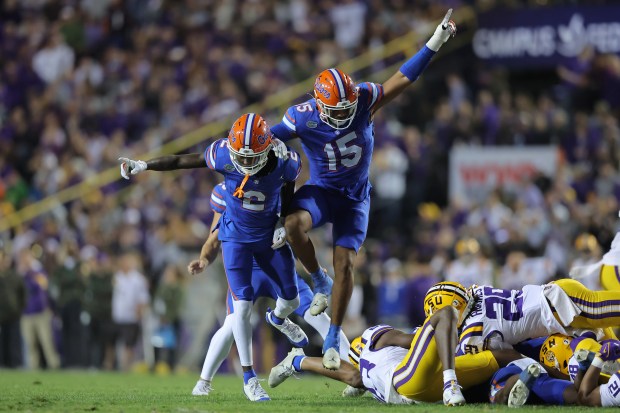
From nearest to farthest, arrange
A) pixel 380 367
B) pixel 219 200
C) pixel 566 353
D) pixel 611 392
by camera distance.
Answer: pixel 611 392 → pixel 566 353 → pixel 380 367 → pixel 219 200

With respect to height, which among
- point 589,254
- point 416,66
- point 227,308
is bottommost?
point 227,308

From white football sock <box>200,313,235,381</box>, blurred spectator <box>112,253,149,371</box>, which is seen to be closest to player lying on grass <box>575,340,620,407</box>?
white football sock <box>200,313,235,381</box>

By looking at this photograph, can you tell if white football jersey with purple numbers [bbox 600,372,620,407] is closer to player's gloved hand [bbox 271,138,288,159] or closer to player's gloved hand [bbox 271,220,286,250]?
player's gloved hand [bbox 271,220,286,250]

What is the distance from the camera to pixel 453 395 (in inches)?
319

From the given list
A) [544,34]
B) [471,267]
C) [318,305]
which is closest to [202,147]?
[544,34]

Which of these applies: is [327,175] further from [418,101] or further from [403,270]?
[418,101]

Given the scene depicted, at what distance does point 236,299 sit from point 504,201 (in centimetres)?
765

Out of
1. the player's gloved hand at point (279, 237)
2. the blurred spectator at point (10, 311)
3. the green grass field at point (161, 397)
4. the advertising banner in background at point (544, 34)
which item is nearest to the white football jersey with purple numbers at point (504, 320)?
the green grass field at point (161, 397)

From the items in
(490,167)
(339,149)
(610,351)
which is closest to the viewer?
(610,351)

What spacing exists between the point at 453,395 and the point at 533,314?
1.34 meters

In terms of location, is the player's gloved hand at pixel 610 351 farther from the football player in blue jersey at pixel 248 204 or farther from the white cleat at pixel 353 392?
the football player in blue jersey at pixel 248 204

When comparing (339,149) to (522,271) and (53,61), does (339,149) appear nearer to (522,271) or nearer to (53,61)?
(522,271)

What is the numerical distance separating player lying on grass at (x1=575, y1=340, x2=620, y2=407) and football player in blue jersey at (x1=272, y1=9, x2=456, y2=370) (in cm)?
213

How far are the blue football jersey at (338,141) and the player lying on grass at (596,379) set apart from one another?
2682mm
